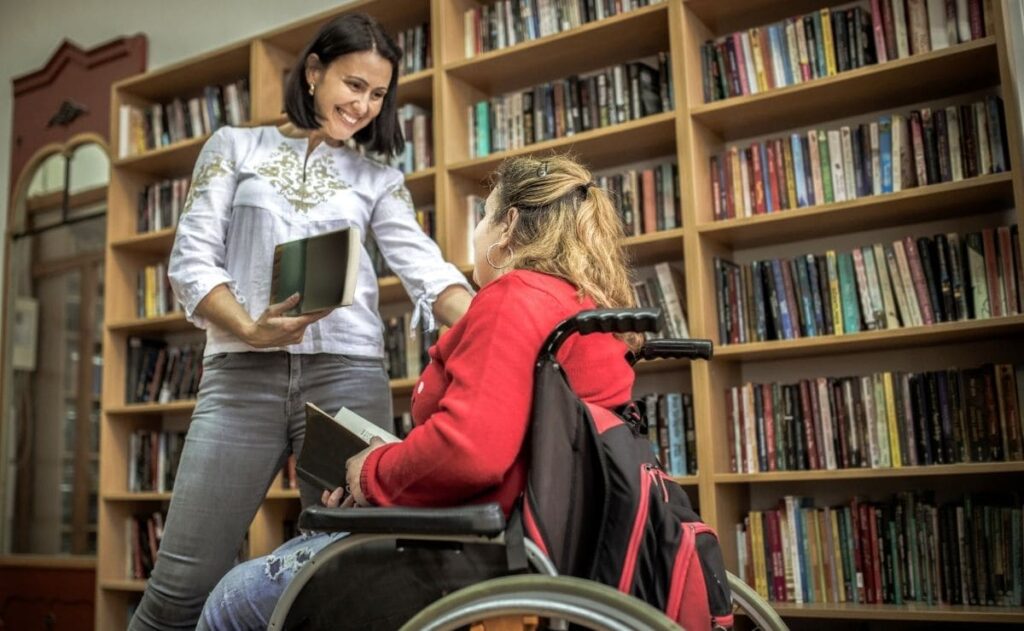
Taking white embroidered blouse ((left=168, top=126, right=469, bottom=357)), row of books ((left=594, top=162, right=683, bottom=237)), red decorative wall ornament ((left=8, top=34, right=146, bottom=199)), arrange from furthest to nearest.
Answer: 1. red decorative wall ornament ((left=8, top=34, right=146, bottom=199))
2. row of books ((left=594, top=162, right=683, bottom=237))
3. white embroidered blouse ((left=168, top=126, right=469, bottom=357))

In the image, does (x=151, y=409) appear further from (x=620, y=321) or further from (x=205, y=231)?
(x=620, y=321)

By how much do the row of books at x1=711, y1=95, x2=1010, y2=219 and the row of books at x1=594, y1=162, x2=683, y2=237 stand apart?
4.8 inches

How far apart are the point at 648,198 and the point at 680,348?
1.46 m

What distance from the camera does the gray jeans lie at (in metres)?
1.51

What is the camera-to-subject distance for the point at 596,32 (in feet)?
9.09

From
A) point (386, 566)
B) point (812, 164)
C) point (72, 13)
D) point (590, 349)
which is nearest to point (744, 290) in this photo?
point (812, 164)

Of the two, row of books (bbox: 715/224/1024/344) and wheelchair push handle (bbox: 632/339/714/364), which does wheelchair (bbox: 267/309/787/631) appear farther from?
row of books (bbox: 715/224/1024/344)

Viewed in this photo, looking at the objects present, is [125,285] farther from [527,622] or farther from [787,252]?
[527,622]

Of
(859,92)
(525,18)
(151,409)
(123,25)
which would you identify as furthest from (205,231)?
(123,25)

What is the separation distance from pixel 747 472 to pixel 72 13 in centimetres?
365

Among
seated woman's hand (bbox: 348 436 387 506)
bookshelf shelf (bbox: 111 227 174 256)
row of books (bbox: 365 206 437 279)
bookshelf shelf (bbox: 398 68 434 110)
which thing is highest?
bookshelf shelf (bbox: 398 68 434 110)

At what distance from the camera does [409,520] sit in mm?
1006

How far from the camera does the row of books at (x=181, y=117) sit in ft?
11.6

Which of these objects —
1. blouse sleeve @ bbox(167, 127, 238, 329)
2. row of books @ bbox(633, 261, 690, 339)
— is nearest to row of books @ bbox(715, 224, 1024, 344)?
row of books @ bbox(633, 261, 690, 339)
